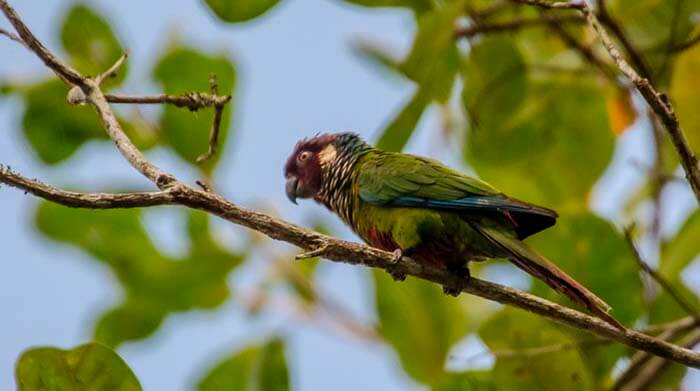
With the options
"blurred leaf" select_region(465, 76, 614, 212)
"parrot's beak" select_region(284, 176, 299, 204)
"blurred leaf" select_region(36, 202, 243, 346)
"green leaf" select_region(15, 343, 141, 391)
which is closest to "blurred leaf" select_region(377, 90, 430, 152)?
"blurred leaf" select_region(465, 76, 614, 212)

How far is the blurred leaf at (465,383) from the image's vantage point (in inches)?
141

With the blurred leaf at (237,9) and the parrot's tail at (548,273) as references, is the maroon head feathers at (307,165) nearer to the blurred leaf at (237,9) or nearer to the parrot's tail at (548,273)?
the blurred leaf at (237,9)

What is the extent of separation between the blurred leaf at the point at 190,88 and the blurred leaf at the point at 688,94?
6.16 feet

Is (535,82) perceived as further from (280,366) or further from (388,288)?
(280,366)

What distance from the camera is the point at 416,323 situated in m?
4.76

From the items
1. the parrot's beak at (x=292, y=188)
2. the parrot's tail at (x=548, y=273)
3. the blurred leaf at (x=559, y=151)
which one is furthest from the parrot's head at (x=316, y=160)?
the parrot's tail at (x=548, y=273)

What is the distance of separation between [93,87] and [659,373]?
2114 mm

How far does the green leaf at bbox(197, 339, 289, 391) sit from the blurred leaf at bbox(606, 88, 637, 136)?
66.9 inches

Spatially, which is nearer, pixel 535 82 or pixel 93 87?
pixel 93 87

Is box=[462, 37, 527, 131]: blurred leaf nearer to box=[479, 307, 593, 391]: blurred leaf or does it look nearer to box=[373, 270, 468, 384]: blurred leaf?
box=[373, 270, 468, 384]: blurred leaf

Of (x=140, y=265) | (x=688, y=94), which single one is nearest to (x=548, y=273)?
(x=688, y=94)

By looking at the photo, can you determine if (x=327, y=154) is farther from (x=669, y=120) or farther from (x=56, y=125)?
(x=669, y=120)

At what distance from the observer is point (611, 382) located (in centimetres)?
410

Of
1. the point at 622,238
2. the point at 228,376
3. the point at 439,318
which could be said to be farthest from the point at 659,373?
the point at 228,376
